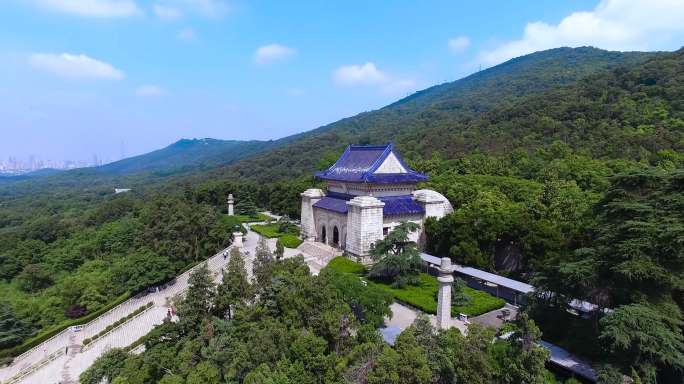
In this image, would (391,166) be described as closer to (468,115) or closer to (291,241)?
(291,241)

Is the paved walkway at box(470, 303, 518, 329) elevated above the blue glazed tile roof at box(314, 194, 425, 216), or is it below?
below

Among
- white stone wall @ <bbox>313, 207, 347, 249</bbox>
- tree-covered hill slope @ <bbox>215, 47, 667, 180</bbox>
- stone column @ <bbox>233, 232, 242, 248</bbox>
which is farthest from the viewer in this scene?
tree-covered hill slope @ <bbox>215, 47, 667, 180</bbox>

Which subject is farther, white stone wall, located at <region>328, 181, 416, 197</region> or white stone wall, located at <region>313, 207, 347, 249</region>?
white stone wall, located at <region>313, 207, 347, 249</region>

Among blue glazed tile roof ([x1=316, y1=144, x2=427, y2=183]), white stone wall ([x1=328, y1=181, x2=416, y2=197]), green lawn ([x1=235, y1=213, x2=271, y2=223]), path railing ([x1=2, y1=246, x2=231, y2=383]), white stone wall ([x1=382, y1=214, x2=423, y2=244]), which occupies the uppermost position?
blue glazed tile roof ([x1=316, y1=144, x2=427, y2=183])

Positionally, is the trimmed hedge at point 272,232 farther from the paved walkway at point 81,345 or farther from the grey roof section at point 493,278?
the grey roof section at point 493,278

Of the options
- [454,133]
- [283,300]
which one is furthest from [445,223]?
[454,133]

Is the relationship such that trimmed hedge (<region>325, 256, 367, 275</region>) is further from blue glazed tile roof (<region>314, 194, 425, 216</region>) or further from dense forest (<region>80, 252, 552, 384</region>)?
dense forest (<region>80, 252, 552, 384</region>)

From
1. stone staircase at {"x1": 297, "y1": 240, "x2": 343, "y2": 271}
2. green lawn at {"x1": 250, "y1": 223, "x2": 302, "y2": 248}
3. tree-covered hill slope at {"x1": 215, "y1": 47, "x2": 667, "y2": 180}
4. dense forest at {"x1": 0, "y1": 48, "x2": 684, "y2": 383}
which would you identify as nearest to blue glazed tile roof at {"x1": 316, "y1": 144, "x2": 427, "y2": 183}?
dense forest at {"x1": 0, "y1": 48, "x2": 684, "y2": 383}
